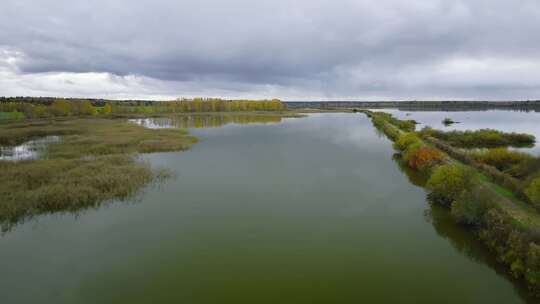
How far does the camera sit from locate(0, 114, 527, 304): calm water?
8086mm

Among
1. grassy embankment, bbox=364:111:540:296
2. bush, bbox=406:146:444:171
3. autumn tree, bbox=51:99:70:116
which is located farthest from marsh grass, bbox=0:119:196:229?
autumn tree, bbox=51:99:70:116

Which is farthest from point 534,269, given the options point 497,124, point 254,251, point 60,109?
point 60,109

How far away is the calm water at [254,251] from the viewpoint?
8.09 meters

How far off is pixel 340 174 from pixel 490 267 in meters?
11.2

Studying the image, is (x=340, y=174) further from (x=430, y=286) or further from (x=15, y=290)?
(x=15, y=290)

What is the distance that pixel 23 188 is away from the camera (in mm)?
15359

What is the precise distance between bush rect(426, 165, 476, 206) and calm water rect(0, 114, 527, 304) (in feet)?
2.63

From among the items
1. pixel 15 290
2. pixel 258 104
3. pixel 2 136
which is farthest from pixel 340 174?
pixel 258 104

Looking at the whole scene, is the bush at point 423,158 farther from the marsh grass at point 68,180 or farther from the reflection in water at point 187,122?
the reflection in water at point 187,122

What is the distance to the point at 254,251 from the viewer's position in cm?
1020

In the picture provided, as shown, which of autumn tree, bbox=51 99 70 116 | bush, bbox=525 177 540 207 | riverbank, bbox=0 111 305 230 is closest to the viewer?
bush, bbox=525 177 540 207

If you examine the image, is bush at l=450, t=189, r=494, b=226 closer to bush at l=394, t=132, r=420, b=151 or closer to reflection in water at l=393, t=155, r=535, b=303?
reflection in water at l=393, t=155, r=535, b=303

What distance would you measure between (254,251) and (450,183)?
9540 millimetres

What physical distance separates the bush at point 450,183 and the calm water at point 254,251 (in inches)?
31.5
